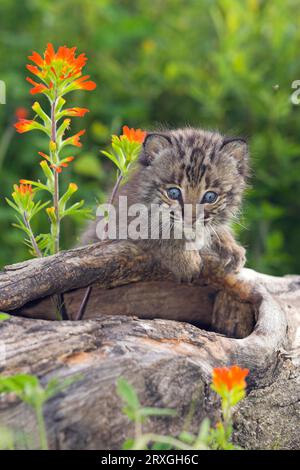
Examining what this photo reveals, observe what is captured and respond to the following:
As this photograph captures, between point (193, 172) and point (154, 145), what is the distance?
0.29 meters

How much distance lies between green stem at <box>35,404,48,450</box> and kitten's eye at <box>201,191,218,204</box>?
1682mm

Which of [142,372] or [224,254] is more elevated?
[224,254]

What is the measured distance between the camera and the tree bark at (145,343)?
256 cm

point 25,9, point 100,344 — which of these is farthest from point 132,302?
point 25,9

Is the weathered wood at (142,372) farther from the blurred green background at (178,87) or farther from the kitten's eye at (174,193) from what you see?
the blurred green background at (178,87)

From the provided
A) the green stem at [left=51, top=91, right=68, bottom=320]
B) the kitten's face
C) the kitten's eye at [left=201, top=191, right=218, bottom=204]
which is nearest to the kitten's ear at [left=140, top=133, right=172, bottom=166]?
the kitten's face

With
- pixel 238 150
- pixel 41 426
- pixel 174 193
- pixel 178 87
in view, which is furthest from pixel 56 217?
pixel 178 87

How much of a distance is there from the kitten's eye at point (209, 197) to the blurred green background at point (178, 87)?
2.41 m

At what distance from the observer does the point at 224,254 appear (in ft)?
13.1

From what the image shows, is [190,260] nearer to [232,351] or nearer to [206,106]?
[232,351]

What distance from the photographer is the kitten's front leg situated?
393 centimetres

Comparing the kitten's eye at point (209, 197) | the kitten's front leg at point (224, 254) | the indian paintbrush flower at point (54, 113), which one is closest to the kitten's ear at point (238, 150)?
the kitten's eye at point (209, 197)

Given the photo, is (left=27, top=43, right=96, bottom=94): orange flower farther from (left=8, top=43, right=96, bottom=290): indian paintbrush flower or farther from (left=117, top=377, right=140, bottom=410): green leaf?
(left=117, top=377, right=140, bottom=410): green leaf

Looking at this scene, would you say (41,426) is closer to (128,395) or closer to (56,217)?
(128,395)
